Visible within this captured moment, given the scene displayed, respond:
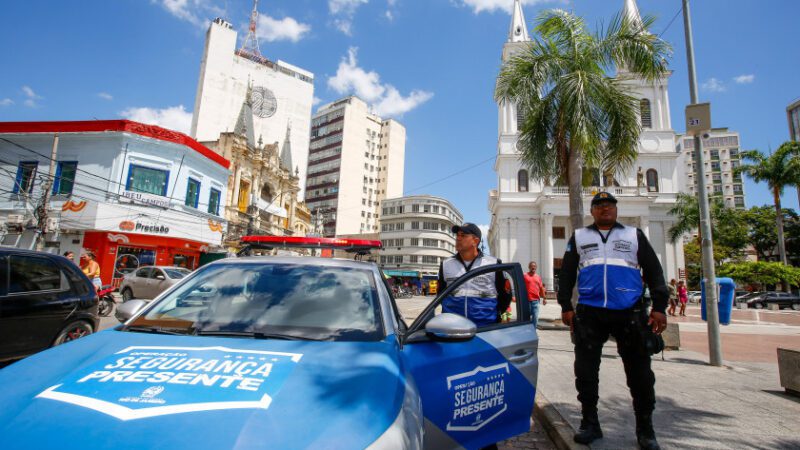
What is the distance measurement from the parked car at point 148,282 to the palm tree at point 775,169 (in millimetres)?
41980

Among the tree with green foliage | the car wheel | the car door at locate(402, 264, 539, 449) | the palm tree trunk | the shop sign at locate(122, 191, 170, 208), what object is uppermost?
the shop sign at locate(122, 191, 170, 208)

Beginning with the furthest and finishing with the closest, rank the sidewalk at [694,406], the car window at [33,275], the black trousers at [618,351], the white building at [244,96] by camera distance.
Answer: the white building at [244,96]
the car window at [33,275]
the sidewalk at [694,406]
the black trousers at [618,351]

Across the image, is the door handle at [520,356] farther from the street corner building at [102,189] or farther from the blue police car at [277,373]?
the street corner building at [102,189]

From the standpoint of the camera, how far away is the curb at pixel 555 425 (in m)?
2.95

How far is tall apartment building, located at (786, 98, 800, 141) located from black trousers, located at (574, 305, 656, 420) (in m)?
79.2

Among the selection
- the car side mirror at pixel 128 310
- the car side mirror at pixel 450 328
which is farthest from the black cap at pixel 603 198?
the car side mirror at pixel 128 310

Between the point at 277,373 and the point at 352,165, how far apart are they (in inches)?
2912

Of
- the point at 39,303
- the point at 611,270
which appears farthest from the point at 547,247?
the point at 39,303

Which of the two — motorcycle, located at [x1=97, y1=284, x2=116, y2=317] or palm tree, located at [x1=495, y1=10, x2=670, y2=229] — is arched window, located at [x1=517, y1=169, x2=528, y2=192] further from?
motorcycle, located at [x1=97, y1=284, x2=116, y2=317]

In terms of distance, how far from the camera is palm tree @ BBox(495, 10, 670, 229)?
32.0ft

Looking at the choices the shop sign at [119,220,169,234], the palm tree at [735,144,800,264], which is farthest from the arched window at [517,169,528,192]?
the shop sign at [119,220,169,234]

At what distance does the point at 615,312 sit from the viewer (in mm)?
2977

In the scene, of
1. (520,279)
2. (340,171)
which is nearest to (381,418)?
(520,279)

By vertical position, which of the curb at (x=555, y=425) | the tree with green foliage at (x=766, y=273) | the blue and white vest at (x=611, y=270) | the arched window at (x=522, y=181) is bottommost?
the curb at (x=555, y=425)
